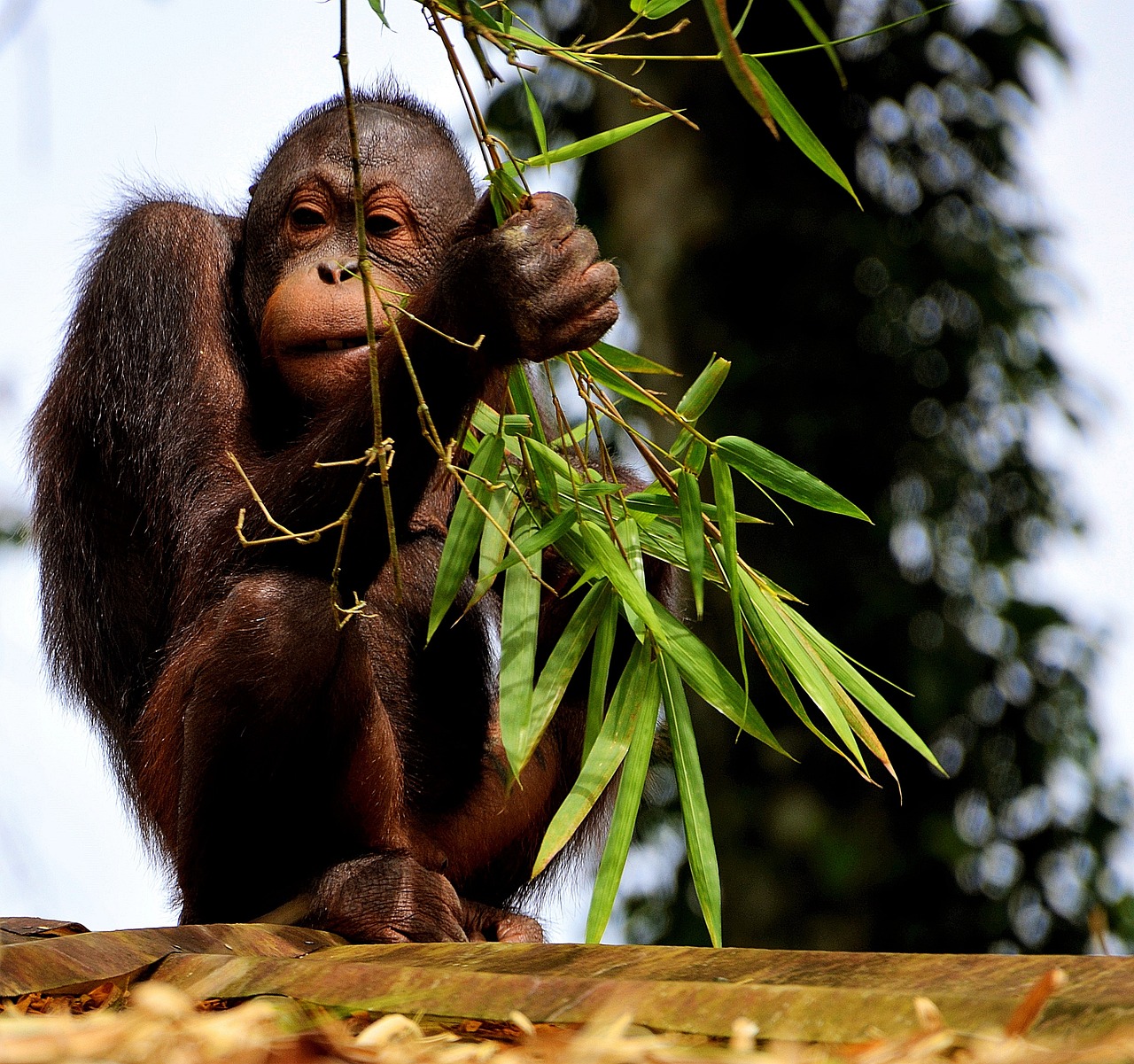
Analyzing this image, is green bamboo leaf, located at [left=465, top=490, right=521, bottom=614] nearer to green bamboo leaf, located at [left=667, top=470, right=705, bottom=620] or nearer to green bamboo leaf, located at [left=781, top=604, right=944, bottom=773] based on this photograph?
green bamboo leaf, located at [left=667, top=470, right=705, bottom=620]

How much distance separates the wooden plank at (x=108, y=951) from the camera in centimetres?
162

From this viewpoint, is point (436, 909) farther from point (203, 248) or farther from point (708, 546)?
point (203, 248)

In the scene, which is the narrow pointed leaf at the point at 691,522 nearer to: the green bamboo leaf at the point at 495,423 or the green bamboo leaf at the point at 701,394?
the green bamboo leaf at the point at 701,394

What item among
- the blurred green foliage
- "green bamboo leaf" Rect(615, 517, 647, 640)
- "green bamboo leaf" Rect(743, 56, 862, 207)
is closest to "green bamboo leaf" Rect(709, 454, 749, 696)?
"green bamboo leaf" Rect(615, 517, 647, 640)

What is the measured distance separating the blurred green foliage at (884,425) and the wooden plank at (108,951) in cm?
380

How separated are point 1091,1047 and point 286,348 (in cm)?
203

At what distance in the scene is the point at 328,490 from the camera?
2.33 metres

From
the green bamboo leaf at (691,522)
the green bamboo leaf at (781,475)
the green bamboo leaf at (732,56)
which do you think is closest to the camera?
Result: the green bamboo leaf at (732,56)

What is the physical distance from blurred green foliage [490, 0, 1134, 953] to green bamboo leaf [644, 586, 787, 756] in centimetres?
345

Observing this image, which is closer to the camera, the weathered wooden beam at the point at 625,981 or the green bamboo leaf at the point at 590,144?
the weathered wooden beam at the point at 625,981

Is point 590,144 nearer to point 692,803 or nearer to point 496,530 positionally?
point 496,530

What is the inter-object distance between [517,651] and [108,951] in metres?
Answer: 0.67

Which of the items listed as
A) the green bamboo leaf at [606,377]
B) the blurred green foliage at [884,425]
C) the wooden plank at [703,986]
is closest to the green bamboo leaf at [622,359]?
the green bamboo leaf at [606,377]

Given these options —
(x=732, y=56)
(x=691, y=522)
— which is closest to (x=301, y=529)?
(x=691, y=522)
